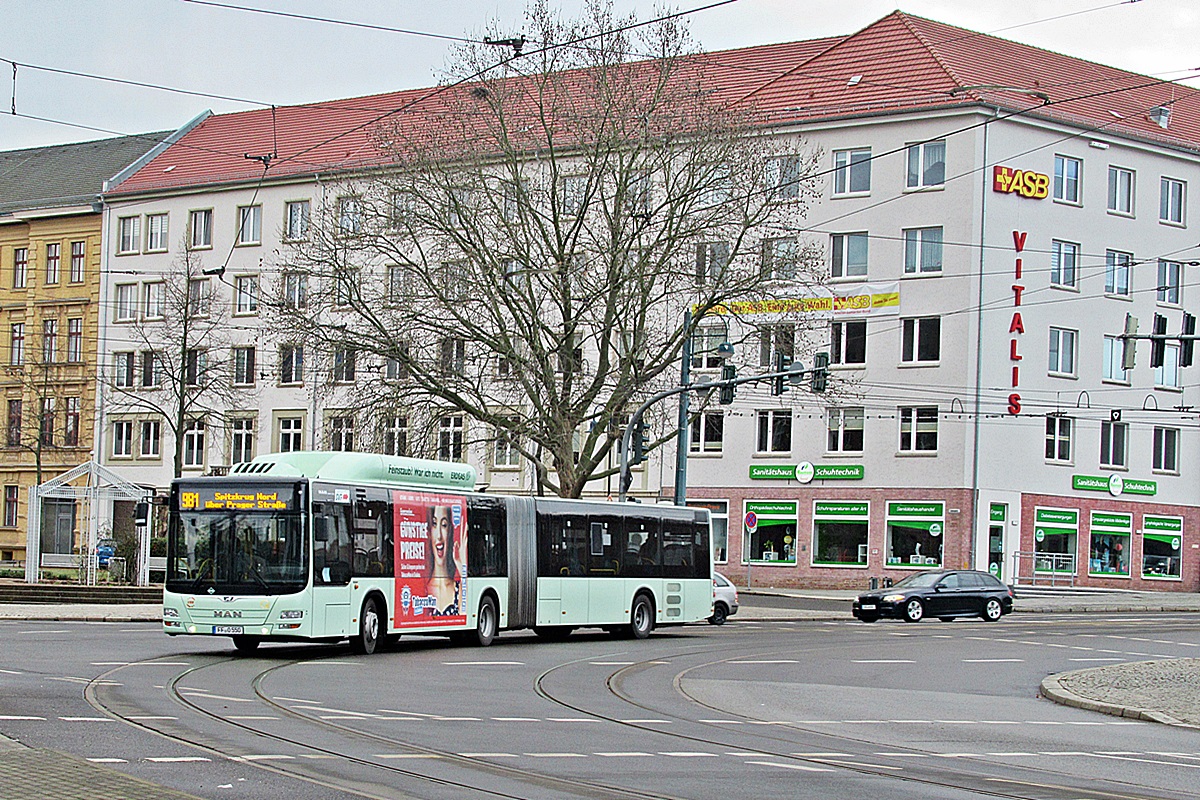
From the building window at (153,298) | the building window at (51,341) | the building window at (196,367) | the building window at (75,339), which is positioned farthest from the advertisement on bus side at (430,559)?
the building window at (51,341)

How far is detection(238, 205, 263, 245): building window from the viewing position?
69938 mm

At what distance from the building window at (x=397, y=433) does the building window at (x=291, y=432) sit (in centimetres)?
2707

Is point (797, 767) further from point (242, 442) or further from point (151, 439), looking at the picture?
point (151, 439)

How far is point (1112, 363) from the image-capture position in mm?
60250

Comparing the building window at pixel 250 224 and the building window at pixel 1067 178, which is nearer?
the building window at pixel 1067 178

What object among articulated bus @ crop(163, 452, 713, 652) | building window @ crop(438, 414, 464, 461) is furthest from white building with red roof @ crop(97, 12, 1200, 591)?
articulated bus @ crop(163, 452, 713, 652)

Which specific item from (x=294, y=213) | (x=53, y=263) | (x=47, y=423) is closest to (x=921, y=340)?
(x=294, y=213)

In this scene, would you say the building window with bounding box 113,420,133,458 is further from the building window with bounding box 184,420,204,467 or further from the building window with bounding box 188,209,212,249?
the building window with bounding box 188,209,212,249

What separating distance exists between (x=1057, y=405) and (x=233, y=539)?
40450mm

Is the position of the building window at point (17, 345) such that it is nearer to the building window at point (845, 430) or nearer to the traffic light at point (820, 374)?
the building window at point (845, 430)

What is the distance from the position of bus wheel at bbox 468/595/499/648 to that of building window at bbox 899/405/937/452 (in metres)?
31.7

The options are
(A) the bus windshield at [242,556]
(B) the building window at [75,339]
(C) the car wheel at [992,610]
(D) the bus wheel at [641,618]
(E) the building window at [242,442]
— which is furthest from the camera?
(B) the building window at [75,339]

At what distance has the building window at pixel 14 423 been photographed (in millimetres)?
71312

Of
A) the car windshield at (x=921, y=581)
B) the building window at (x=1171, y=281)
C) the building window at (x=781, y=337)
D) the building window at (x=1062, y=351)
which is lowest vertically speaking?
the car windshield at (x=921, y=581)
